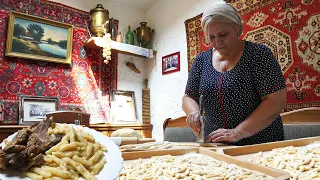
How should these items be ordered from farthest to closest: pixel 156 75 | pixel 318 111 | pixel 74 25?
pixel 156 75, pixel 74 25, pixel 318 111

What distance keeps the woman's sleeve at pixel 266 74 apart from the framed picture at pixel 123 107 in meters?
2.75

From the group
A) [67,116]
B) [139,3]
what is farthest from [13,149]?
[139,3]

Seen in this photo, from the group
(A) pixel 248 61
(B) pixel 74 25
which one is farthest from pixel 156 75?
(A) pixel 248 61

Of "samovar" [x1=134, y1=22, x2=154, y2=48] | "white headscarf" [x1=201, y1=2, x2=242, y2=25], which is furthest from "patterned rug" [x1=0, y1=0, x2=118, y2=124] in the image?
"white headscarf" [x1=201, y1=2, x2=242, y2=25]

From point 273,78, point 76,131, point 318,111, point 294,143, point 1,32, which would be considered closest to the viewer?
point 76,131

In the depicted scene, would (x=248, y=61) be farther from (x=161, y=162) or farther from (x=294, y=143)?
(x=161, y=162)

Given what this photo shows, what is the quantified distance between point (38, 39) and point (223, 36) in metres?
2.73

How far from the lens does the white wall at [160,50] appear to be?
3631 mm

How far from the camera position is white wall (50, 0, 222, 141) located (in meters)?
3.63

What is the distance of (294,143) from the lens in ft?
3.17

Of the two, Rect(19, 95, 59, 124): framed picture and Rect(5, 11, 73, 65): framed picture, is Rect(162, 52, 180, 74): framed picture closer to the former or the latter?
Rect(5, 11, 73, 65): framed picture

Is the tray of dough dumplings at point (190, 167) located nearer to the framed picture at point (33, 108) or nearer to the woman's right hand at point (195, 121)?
the woman's right hand at point (195, 121)

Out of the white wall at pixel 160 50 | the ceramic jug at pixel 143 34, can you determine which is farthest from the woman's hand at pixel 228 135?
the ceramic jug at pixel 143 34

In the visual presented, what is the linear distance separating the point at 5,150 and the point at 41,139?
0.30ft
